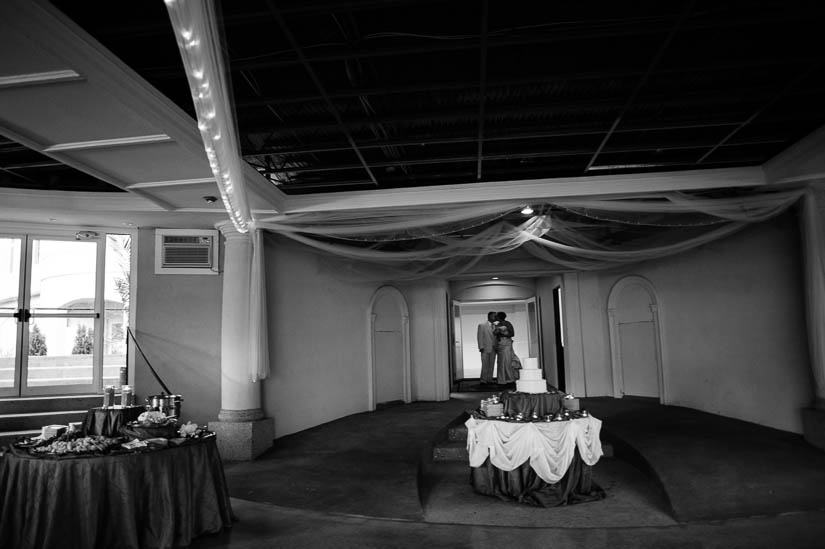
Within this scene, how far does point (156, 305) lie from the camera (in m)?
7.18

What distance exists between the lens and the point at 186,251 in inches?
285

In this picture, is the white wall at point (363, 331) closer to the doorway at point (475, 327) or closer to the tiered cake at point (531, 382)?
the tiered cake at point (531, 382)

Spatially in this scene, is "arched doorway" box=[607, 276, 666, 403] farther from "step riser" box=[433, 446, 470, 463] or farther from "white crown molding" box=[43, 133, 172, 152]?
"white crown molding" box=[43, 133, 172, 152]

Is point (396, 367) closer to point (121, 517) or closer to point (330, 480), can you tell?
point (330, 480)

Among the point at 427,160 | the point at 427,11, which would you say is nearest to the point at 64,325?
the point at 427,160

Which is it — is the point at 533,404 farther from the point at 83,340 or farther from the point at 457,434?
the point at 83,340

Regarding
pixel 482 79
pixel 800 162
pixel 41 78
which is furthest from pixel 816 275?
pixel 41 78

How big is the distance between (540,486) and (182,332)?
4.75m

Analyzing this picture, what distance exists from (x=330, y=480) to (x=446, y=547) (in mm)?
1953

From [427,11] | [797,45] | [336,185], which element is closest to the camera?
[427,11]

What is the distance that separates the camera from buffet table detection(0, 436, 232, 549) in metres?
3.58

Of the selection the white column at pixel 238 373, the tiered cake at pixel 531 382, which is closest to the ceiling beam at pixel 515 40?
the tiered cake at pixel 531 382

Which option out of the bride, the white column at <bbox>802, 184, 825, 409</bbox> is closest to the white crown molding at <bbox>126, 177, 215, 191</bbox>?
the white column at <bbox>802, 184, 825, 409</bbox>

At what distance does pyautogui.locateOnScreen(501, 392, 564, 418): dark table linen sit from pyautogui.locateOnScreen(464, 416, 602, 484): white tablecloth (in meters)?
0.22
